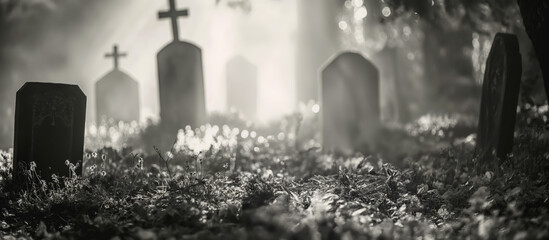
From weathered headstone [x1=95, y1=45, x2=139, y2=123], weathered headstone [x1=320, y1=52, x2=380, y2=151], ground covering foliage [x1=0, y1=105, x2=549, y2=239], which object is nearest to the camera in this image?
ground covering foliage [x1=0, y1=105, x2=549, y2=239]

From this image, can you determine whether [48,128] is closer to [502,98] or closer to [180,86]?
[180,86]

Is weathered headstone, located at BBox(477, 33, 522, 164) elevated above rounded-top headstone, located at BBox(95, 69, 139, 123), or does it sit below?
below

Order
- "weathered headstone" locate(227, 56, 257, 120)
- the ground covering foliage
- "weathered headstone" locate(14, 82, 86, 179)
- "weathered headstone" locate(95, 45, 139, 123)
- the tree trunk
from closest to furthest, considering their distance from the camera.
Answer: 1. the ground covering foliage
2. the tree trunk
3. "weathered headstone" locate(14, 82, 86, 179)
4. "weathered headstone" locate(95, 45, 139, 123)
5. "weathered headstone" locate(227, 56, 257, 120)

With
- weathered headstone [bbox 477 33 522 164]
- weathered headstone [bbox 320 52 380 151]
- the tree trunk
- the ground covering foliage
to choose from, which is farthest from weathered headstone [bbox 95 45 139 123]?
the tree trunk

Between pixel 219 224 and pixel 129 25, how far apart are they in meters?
31.1

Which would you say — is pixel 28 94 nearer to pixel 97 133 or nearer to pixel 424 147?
pixel 97 133

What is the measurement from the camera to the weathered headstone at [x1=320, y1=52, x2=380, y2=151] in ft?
32.8

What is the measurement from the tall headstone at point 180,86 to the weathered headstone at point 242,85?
7032mm

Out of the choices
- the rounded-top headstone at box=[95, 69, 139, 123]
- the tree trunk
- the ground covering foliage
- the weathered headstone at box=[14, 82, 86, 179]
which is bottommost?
the ground covering foliage

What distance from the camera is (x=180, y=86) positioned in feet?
34.9

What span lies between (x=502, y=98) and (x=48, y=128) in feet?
16.6

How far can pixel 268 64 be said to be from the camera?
38562 millimetres

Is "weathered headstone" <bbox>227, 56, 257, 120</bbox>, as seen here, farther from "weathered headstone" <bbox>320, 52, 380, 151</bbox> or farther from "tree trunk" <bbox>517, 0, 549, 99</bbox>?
"tree trunk" <bbox>517, 0, 549, 99</bbox>

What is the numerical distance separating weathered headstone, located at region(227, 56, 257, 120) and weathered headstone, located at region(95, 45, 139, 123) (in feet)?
13.4
